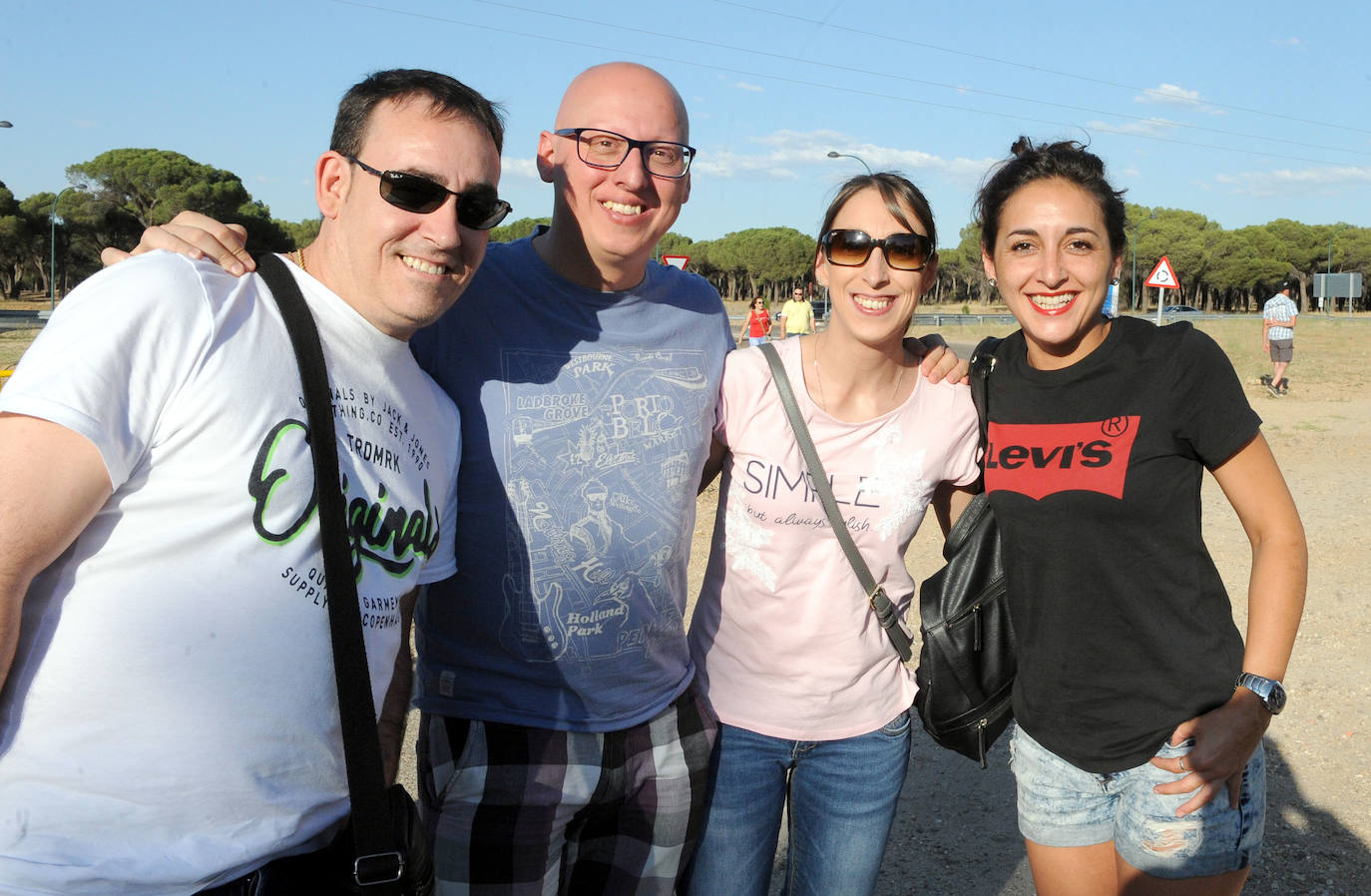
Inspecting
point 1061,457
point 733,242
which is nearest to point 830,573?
point 1061,457

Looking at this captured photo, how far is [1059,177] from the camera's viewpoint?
2480mm

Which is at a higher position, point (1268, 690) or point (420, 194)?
point (420, 194)

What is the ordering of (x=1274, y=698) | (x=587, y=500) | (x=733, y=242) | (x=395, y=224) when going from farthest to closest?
(x=733, y=242)
(x=587, y=500)
(x=1274, y=698)
(x=395, y=224)

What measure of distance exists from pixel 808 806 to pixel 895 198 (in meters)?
1.67

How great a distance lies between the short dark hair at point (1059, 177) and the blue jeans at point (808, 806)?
140 cm

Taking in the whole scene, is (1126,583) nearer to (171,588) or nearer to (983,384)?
(983,384)

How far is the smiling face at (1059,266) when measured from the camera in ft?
7.96

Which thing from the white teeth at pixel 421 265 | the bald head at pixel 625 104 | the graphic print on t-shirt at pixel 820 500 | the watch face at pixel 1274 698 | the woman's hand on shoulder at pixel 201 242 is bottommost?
the watch face at pixel 1274 698

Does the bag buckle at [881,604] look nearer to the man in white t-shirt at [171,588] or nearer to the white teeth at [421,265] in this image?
the man in white t-shirt at [171,588]

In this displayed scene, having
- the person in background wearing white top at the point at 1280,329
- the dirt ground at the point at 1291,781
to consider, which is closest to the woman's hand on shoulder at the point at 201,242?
the dirt ground at the point at 1291,781

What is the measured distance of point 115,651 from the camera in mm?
1531

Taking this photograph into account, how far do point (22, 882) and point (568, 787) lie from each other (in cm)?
117

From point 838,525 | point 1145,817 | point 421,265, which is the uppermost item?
point 421,265

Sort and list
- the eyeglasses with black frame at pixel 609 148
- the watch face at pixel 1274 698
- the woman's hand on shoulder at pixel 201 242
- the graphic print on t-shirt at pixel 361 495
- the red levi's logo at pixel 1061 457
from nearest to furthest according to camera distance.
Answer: the graphic print on t-shirt at pixel 361 495 → the woman's hand on shoulder at pixel 201 242 → the watch face at pixel 1274 698 → the red levi's logo at pixel 1061 457 → the eyeglasses with black frame at pixel 609 148
